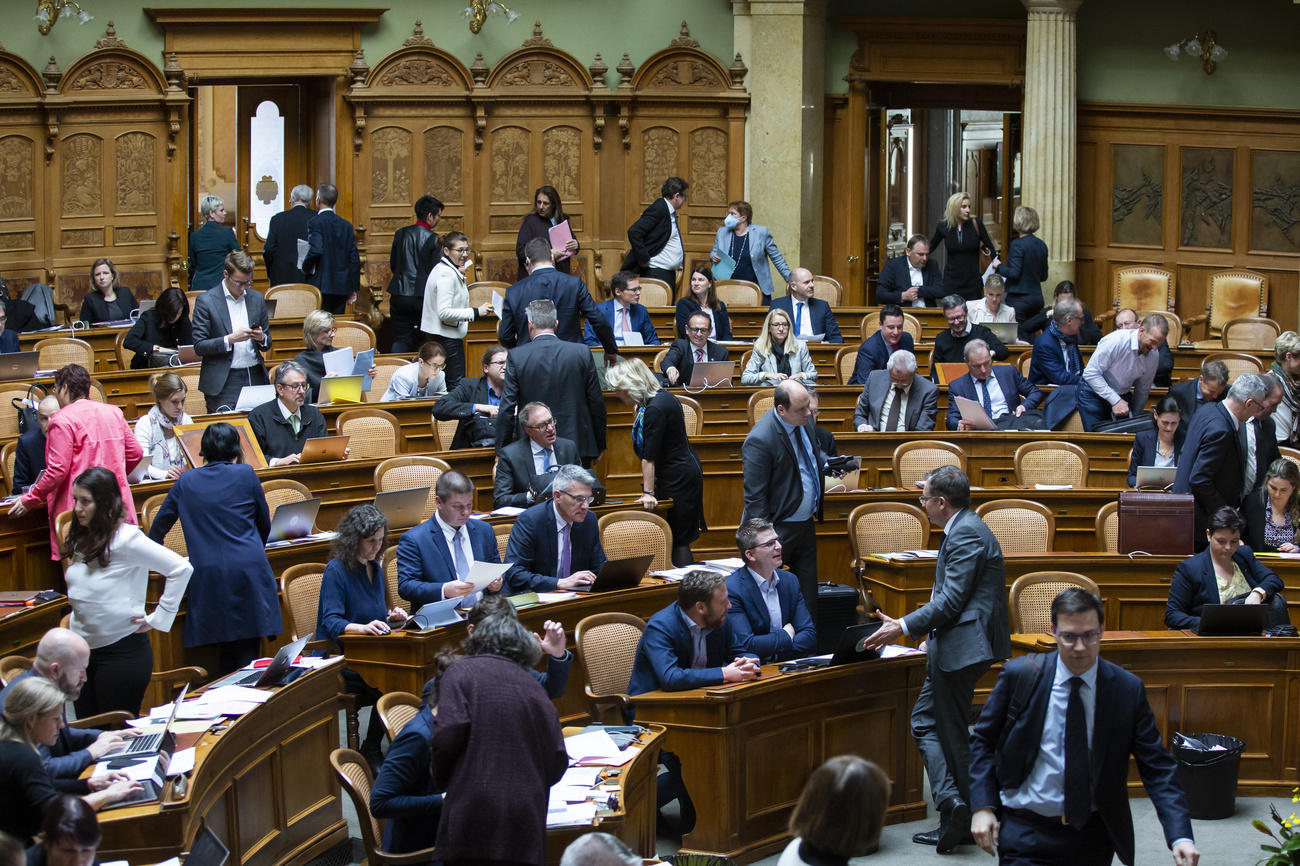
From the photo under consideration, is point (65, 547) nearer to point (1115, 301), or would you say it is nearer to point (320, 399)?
point (320, 399)

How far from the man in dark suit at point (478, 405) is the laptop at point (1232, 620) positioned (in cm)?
443

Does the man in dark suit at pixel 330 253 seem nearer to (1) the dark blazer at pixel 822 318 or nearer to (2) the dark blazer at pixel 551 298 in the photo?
(1) the dark blazer at pixel 822 318

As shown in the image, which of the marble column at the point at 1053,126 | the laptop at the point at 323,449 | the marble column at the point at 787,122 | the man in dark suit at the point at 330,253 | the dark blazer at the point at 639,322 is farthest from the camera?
the marble column at the point at 787,122

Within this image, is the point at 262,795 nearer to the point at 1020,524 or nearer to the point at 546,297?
the point at 1020,524

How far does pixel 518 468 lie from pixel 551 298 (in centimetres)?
176

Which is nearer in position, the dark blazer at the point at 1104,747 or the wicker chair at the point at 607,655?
the dark blazer at the point at 1104,747

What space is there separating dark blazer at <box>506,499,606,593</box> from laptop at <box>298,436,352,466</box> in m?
1.94

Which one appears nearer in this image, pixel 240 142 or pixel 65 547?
pixel 65 547

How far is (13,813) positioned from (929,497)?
3523 millimetres

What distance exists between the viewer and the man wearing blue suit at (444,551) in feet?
23.1

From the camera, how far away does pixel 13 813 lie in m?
4.48

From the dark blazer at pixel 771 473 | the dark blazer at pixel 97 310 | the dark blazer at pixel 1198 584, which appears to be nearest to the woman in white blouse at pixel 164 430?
the dark blazer at pixel 771 473

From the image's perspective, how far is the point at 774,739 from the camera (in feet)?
21.2

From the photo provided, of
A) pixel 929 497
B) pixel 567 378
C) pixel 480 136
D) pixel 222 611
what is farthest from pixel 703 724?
pixel 480 136
